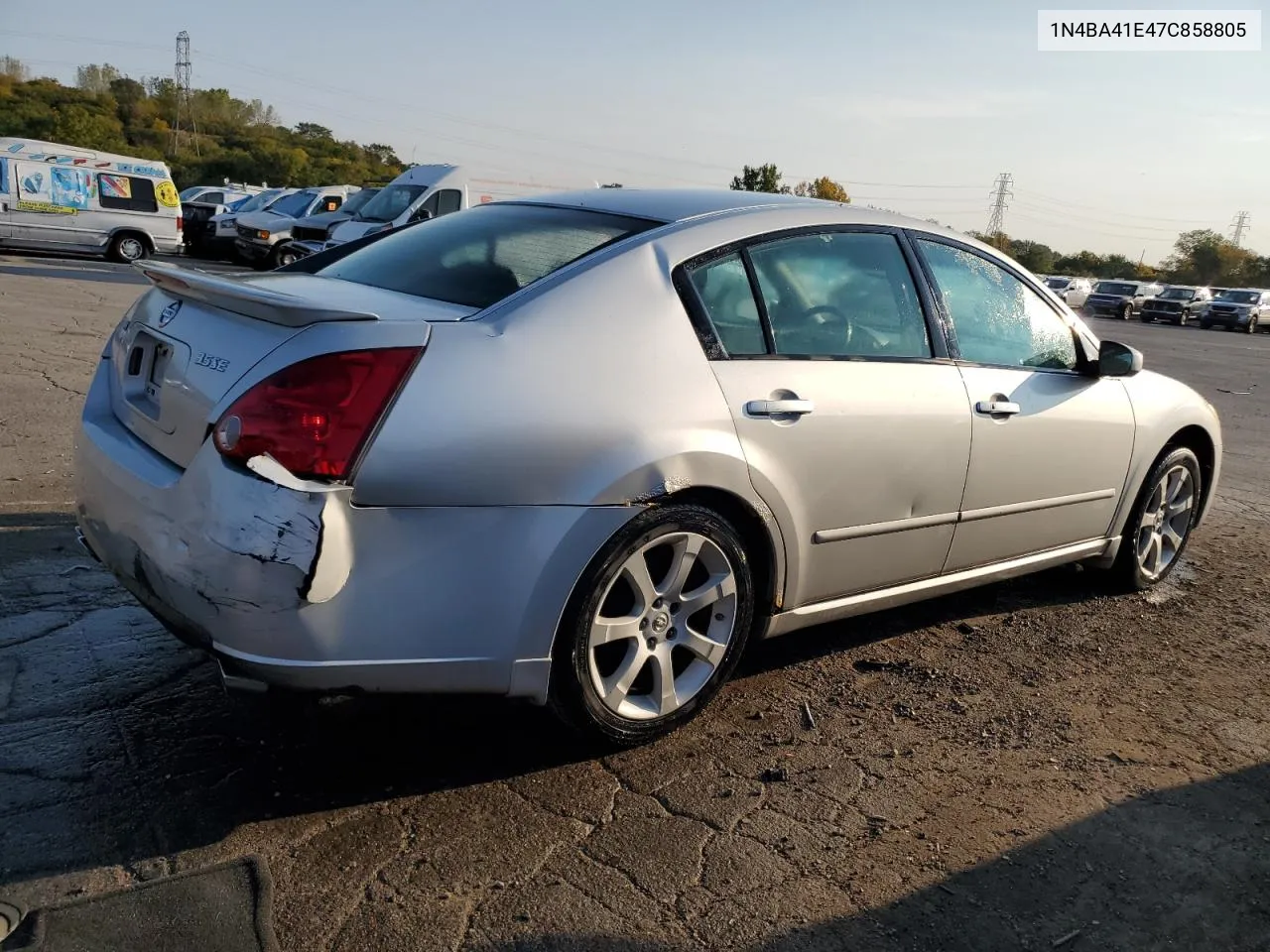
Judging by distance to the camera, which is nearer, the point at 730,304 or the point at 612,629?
the point at 612,629

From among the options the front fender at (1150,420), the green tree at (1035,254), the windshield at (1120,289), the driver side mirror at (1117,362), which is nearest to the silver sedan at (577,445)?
the driver side mirror at (1117,362)

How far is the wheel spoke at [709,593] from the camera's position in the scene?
10.3 feet

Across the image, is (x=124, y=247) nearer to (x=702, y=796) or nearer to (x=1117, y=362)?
(x=1117, y=362)

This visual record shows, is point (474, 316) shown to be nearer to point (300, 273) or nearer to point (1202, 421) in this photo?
point (300, 273)

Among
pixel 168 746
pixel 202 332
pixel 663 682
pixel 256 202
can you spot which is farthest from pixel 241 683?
pixel 256 202

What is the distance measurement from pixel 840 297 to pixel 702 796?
1.69m

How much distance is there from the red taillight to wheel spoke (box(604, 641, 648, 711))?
978 millimetres

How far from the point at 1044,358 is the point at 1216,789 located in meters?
1.75

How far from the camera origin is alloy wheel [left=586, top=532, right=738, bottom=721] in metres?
2.99

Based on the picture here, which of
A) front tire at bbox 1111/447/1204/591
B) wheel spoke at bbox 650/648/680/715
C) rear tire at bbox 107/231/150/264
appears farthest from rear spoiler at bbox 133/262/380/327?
rear tire at bbox 107/231/150/264

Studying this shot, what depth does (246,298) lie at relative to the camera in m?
2.74

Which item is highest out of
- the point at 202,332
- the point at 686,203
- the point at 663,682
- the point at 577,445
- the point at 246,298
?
the point at 686,203

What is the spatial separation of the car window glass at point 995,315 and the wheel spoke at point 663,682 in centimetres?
166

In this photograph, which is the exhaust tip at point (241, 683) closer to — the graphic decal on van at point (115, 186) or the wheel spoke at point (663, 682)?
the wheel spoke at point (663, 682)
